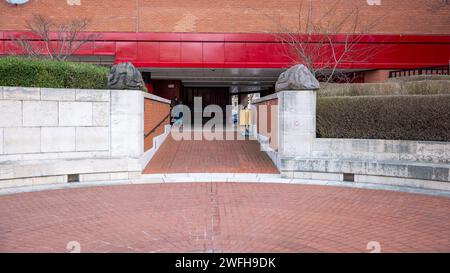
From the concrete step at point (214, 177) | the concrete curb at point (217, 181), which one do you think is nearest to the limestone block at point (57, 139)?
the concrete curb at point (217, 181)

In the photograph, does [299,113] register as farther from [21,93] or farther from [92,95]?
[21,93]

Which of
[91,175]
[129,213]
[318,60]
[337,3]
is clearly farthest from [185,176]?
[337,3]

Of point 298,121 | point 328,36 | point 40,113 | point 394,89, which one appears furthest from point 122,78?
point 328,36

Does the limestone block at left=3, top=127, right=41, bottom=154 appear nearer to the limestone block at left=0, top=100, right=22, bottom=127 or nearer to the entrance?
the limestone block at left=0, top=100, right=22, bottom=127

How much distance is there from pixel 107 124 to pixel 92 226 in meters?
4.66

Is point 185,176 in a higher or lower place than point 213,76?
lower

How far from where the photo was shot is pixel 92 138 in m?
10.0

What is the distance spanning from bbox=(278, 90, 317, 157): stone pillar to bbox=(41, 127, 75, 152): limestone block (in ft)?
16.9

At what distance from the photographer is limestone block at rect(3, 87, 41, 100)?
9.06 metres

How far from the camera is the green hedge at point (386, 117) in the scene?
9438 millimetres

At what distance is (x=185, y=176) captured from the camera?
405 inches

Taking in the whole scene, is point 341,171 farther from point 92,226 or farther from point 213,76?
point 213,76

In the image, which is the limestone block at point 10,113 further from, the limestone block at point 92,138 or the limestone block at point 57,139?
the limestone block at point 92,138

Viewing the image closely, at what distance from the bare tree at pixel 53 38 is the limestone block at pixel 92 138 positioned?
13.9 m
